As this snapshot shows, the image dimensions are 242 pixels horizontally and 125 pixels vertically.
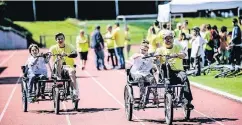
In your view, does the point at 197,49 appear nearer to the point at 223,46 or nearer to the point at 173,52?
the point at 223,46

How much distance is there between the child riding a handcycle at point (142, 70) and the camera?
10366 millimetres

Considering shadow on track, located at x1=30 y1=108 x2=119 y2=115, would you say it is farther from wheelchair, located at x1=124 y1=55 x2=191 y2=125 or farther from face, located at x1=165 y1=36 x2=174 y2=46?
face, located at x1=165 y1=36 x2=174 y2=46

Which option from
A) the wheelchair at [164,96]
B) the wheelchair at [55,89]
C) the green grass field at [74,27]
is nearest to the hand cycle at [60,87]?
the wheelchair at [55,89]

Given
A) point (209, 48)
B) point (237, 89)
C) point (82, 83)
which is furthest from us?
point (209, 48)

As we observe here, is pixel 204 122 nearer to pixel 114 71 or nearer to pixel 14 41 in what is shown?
pixel 114 71

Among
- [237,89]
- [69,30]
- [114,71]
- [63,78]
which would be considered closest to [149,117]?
[63,78]

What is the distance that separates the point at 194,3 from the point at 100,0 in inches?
1648

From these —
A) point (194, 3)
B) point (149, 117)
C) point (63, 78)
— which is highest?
point (194, 3)

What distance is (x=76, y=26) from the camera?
5347 cm

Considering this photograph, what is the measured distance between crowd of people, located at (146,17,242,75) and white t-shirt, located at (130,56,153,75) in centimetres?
684

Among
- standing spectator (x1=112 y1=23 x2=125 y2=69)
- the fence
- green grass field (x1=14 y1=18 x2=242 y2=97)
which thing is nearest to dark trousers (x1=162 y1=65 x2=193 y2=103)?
standing spectator (x1=112 y1=23 x2=125 y2=69)

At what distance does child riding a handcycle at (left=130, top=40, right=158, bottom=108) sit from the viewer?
10.4 meters

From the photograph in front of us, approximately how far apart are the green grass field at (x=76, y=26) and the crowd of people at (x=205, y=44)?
24.4m

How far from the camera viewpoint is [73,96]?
11688 mm
